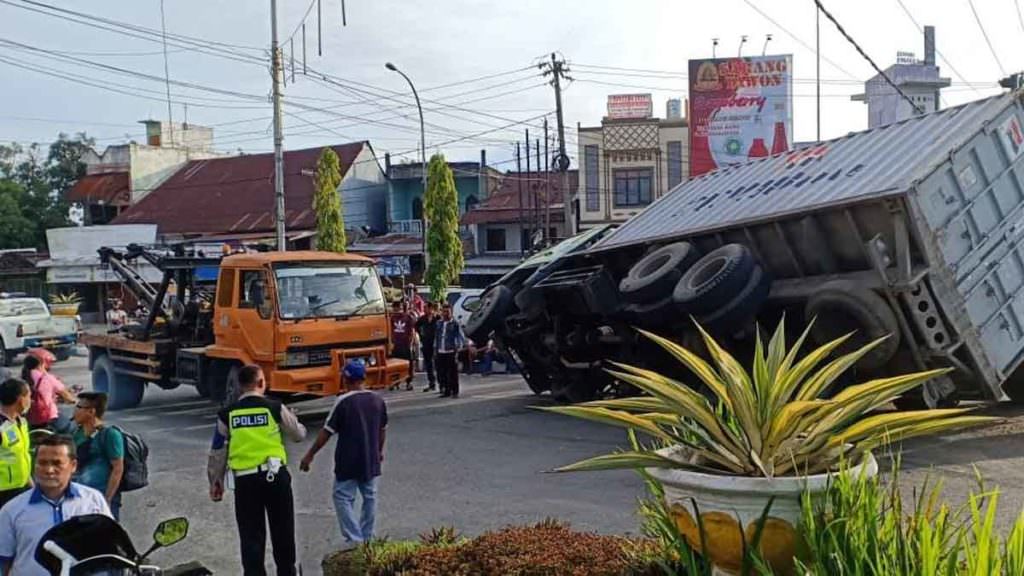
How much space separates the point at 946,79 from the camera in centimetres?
4928

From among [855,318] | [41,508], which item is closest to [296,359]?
[855,318]

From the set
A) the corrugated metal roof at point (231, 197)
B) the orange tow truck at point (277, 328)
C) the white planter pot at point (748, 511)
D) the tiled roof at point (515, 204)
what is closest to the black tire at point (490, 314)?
the orange tow truck at point (277, 328)

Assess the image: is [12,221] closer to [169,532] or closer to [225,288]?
[225,288]

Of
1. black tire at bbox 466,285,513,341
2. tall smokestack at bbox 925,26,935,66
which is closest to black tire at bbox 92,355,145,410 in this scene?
black tire at bbox 466,285,513,341

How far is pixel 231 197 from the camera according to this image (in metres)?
45.2

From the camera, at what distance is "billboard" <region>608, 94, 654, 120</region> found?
46375mm

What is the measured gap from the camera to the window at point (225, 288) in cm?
1325

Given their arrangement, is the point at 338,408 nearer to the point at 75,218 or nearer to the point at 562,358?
the point at 562,358

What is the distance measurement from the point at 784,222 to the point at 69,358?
2201 cm

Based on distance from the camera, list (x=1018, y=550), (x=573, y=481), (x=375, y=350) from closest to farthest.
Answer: (x=1018, y=550)
(x=573, y=481)
(x=375, y=350)

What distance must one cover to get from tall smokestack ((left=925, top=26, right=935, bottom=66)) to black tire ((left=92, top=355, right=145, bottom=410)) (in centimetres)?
4327

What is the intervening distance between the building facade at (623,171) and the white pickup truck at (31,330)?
2564cm

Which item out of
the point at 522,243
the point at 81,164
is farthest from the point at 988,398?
the point at 81,164

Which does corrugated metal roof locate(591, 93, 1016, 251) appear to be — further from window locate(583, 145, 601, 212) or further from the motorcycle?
window locate(583, 145, 601, 212)
